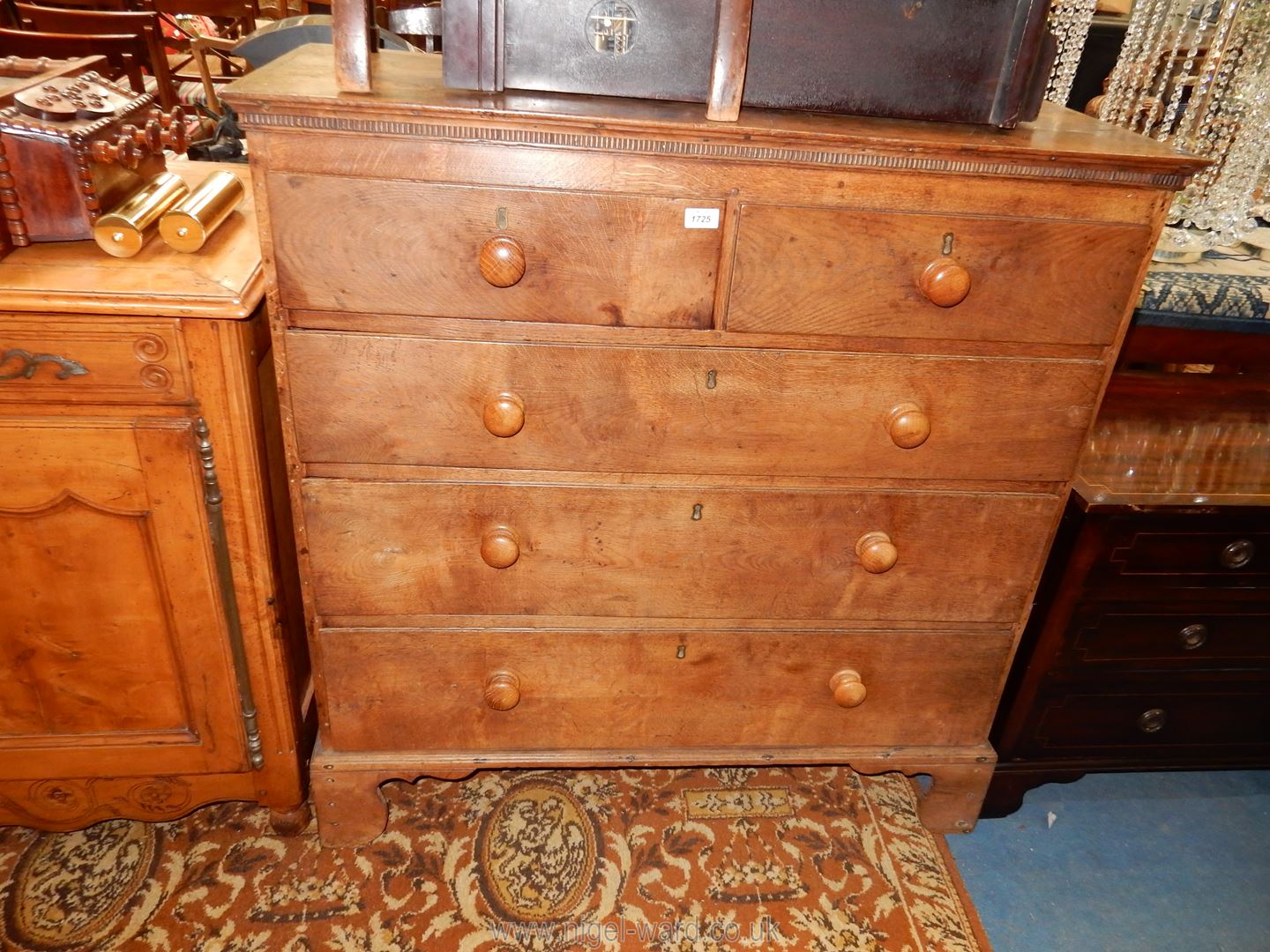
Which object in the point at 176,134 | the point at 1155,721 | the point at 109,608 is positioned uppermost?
the point at 176,134

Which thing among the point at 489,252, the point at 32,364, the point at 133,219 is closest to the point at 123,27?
the point at 133,219

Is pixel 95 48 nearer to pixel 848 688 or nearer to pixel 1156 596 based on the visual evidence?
pixel 848 688

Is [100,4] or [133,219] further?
[100,4]

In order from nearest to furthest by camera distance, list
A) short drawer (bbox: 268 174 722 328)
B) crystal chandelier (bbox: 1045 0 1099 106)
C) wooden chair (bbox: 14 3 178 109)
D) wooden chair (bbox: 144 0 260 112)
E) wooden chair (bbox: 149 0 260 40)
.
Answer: short drawer (bbox: 268 174 722 328), crystal chandelier (bbox: 1045 0 1099 106), wooden chair (bbox: 14 3 178 109), wooden chair (bbox: 144 0 260 112), wooden chair (bbox: 149 0 260 40)

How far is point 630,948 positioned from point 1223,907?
126 cm

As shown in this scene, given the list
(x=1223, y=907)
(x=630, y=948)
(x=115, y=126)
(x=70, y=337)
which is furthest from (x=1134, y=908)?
(x=115, y=126)

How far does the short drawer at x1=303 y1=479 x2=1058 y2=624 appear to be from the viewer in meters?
1.42

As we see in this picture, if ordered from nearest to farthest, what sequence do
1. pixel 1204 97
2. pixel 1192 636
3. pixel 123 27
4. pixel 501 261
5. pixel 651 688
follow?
pixel 501 261, pixel 651 688, pixel 1192 636, pixel 1204 97, pixel 123 27

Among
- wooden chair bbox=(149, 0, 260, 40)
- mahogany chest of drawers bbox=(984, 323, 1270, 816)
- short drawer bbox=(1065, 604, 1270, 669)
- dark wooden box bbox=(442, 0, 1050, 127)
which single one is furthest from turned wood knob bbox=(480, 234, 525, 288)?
wooden chair bbox=(149, 0, 260, 40)

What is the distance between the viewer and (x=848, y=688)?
1.62 m

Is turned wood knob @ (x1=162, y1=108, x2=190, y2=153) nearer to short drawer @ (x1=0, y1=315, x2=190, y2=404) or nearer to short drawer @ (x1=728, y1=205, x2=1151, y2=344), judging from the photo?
short drawer @ (x1=0, y1=315, x2=190, y2=404)

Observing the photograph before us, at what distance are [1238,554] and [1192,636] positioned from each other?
20 cm

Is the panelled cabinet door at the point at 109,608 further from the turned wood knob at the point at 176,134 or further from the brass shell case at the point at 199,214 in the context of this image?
the turned wood knob at the point at 176,134

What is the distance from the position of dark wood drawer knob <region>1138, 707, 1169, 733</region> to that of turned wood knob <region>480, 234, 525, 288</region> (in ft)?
5.38
